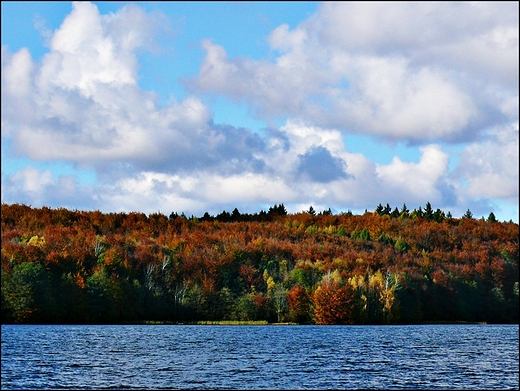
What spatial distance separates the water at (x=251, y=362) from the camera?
61094 millimetres

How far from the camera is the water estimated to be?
200 ft

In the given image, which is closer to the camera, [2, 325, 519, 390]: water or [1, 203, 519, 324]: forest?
[2, 325, 519, 390]: water

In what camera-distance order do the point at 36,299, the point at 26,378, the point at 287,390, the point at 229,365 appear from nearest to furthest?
the point at 287,390 < the point at 26,378 < the point at 229,365 < the point at 36,299

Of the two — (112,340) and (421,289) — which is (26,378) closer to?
(112,340)

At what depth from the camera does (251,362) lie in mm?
76875

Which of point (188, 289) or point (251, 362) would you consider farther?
point (188, 289)

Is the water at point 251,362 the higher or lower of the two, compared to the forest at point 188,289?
lower

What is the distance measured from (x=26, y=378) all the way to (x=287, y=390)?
21.1 meters

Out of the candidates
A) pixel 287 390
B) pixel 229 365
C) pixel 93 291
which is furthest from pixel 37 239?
pixel 287 390

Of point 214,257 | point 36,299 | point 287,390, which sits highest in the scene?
point 214,257

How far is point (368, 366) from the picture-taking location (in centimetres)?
7488

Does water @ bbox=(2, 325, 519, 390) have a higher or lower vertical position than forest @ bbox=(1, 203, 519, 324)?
lower

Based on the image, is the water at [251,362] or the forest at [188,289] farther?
the forest at [188,289]

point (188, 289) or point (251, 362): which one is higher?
point (188, 289)
